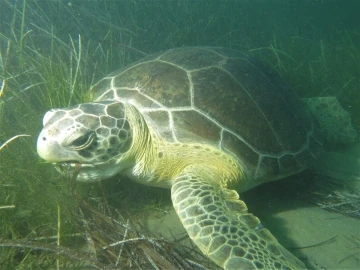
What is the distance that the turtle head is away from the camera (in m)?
2.02

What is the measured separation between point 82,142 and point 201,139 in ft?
3.26

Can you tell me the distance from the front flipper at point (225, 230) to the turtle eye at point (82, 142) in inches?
30.6

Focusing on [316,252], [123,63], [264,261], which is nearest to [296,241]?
[316,252]

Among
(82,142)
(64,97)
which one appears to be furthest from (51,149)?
(64,97)

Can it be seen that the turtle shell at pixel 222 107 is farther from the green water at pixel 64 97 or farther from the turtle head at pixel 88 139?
the green water at pixel 64 97

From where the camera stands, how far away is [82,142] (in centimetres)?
207

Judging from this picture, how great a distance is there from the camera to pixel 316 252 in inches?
91.0

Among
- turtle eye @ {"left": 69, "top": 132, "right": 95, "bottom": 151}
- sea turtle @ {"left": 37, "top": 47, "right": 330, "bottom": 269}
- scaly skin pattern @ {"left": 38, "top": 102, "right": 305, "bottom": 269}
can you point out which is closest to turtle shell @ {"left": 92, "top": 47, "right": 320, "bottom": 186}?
sea turtle @ {"left": 37, "top": 47, "right": 330, "bottom": 269}

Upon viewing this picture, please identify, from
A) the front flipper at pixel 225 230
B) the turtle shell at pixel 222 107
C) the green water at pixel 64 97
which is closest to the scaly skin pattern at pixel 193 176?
the front flipper at pixel 225 230

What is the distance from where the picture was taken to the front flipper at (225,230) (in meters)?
1.77

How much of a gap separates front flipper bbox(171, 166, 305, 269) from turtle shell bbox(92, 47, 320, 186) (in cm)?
45

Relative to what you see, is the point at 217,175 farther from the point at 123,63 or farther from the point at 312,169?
the point at 123,63

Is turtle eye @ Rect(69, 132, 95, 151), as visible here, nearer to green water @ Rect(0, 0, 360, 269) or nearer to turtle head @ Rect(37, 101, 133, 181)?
turtle head @ Rect(37, 101, 133, 181)

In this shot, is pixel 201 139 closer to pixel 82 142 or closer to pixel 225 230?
pixel 225 230
